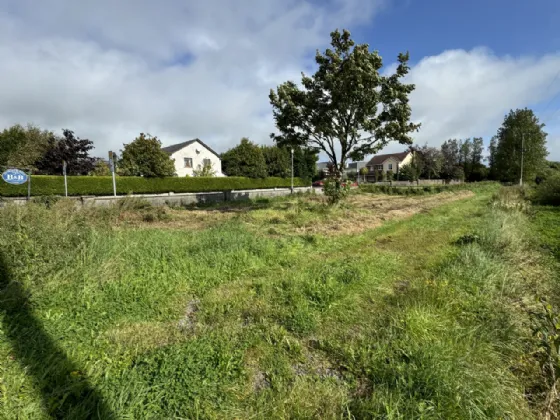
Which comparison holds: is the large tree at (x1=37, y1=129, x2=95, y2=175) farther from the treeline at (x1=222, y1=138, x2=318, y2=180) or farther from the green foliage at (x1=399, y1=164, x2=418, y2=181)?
the green foliage at (x1=399, y1=164, x2=418, y2=181)

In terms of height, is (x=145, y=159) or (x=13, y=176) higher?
(x=145, y=159)

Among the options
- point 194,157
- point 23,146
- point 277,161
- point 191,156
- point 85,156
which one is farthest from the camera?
point 194,157

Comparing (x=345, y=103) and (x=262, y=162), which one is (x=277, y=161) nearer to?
(x=262, y=162)

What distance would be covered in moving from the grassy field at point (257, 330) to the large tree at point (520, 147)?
154ft

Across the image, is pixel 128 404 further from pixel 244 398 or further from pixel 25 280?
pixel 25 280

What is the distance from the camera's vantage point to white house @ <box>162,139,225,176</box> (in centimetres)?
3488

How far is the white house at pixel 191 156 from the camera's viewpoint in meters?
34.9

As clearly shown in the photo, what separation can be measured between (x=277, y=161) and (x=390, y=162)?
41782 mm

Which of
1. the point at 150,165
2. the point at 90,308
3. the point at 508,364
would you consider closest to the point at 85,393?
the point at 90,308

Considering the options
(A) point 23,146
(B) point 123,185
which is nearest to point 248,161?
(B) point 123,185

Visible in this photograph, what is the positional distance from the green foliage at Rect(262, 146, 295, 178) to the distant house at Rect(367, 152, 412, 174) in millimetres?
34047

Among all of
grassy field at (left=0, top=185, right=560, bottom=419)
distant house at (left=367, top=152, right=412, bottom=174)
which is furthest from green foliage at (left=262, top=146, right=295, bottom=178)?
distant house at (left=367, top=152, right=412, bottom=174)

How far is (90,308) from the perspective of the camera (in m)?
3.42

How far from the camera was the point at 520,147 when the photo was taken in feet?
134
